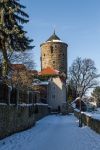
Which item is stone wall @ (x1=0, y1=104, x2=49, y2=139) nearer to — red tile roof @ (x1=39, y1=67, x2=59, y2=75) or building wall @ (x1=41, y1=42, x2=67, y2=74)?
red tile roof @ (x1=39, y1=67, x2=59, y2=75)

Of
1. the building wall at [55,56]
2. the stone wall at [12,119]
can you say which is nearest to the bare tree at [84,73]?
the building wall at [55,56]

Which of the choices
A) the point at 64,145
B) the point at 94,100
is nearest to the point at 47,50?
the point at 94,100

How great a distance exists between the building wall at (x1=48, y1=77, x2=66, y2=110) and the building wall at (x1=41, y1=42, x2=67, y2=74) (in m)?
7.44

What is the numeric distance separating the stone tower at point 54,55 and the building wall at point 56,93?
7464 millimetres

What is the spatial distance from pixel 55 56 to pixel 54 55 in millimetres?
412

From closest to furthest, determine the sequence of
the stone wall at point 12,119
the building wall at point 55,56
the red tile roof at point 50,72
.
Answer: the stone wall at point 12,119 < the red tile roof at point 50,72 < the building wall at point 55,56

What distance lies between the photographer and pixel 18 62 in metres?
42.1

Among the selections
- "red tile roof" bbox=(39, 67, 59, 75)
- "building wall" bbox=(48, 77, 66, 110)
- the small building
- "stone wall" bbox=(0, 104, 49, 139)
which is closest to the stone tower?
"red tile roof" bbox=(39, 67, 59, 75)

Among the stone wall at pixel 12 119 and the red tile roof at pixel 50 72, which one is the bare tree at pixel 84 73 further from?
the stone wall at pixel 12 119

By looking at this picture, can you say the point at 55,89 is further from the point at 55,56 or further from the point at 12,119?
the point at 12,119

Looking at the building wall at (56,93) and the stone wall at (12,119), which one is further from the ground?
the building wall at (56,93)

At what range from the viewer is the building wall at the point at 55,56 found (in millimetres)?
106375

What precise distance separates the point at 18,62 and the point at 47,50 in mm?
66900

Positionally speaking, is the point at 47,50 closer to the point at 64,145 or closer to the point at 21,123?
the point at 21,123
